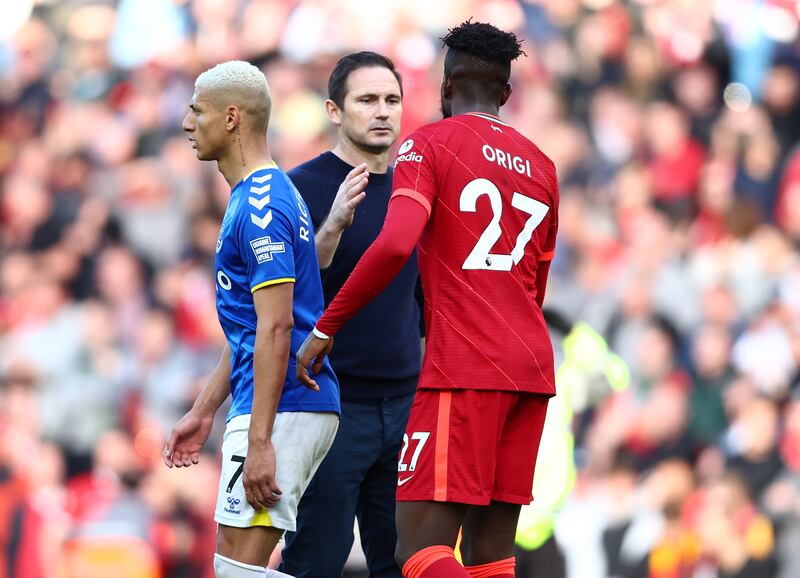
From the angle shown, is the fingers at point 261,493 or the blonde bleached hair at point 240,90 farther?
the blonde bleached hair at point 240,90

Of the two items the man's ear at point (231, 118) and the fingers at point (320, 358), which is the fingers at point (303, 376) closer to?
the fingers at point (320, 358)

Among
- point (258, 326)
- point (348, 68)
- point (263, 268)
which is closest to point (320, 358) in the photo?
point (258, 326)

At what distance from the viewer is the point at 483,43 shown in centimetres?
408

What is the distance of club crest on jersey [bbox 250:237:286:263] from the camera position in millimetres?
3756

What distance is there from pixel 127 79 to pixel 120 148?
53 cm

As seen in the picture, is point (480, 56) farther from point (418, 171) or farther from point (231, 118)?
point (231, 118)

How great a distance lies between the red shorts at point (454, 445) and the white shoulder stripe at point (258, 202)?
2.55 ft

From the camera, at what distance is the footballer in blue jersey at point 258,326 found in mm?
3752

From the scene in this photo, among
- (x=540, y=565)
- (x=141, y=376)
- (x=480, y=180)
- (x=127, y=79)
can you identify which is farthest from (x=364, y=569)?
(x=127, y=79)

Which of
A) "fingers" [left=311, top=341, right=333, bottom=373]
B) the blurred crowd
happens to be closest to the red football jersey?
"fingers" [left=311, top=341, right=333, bottom=373]

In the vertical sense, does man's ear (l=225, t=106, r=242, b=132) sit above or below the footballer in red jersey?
above

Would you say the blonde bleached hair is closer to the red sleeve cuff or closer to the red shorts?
the red sleeve cuff

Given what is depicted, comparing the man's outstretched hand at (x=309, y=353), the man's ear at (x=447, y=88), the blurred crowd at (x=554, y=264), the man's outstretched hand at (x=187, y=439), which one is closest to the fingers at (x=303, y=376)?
the man's outstretched hand at (x=309, y=353)

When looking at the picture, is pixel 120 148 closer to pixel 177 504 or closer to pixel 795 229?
pixel 177 504
